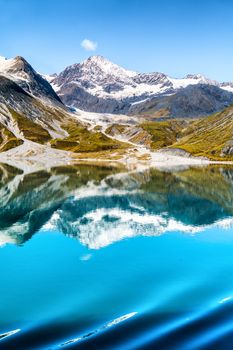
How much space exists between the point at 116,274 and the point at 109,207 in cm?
5087

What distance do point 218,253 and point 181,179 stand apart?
10615cm

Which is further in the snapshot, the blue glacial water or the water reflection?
the water reflection

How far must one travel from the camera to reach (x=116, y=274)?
45656 mm

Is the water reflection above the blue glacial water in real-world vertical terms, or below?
above

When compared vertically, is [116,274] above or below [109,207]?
below

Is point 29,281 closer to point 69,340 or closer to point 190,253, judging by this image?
point 69,340

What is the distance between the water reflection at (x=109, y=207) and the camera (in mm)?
70625

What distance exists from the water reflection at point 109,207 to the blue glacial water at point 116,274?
1.23ft

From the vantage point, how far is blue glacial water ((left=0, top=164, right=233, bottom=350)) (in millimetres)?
28078

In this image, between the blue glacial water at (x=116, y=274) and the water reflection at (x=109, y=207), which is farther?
the water reflection at (x=109, y=207)

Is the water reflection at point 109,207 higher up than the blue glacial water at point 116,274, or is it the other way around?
the water reflection at point 109,207

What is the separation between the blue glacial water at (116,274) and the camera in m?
28.1

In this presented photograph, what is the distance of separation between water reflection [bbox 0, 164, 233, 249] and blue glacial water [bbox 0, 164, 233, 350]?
373 mm

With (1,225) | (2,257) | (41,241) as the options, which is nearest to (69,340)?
(2,257)
